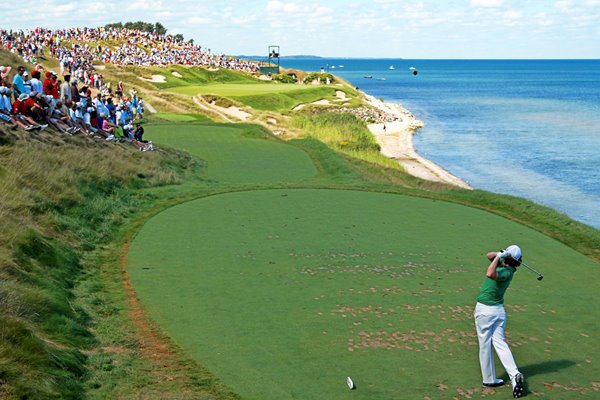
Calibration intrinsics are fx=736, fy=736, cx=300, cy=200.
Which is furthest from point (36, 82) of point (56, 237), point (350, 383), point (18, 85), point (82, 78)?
point (82, 78)

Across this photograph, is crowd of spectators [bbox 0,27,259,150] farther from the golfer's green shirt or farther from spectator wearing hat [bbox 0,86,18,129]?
the golfer's green shirt

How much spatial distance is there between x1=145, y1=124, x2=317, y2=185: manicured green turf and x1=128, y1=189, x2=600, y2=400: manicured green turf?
226 inches

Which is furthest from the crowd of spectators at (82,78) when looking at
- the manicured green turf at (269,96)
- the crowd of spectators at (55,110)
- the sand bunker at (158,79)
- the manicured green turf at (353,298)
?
the manicured green turf at (269,96)

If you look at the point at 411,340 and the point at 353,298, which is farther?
the point at 353,298

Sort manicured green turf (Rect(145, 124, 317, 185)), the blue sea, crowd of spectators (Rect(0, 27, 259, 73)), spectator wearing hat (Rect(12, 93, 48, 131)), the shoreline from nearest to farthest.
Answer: spectator wearing hat (Rect(12, 93, 48, 131))
manicured green turf (Rect(145, 124, 317, 185))
the blue sea
the shoreline
crowd of spectators (Rect(0, 27, 259, 73))

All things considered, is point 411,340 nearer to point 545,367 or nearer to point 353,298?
point 545,367

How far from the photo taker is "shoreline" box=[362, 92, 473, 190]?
39.4m

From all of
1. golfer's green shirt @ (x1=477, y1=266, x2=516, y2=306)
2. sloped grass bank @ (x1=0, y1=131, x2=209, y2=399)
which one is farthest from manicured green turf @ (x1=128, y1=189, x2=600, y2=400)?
sloped grass bank @ (x1=0, y1=131, x2=209, y2=399)

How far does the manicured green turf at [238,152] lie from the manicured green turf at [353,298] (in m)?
5.74

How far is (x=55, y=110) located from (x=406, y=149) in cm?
3220

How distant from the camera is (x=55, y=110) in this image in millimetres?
22828

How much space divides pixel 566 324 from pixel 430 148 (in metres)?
44.1

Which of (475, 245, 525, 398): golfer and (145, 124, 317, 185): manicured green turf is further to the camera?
(145, 124, 317, 185): manicured green turf

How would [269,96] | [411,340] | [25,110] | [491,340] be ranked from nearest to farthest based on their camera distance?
[491,340], [411,340], [25,110], [269,96]
